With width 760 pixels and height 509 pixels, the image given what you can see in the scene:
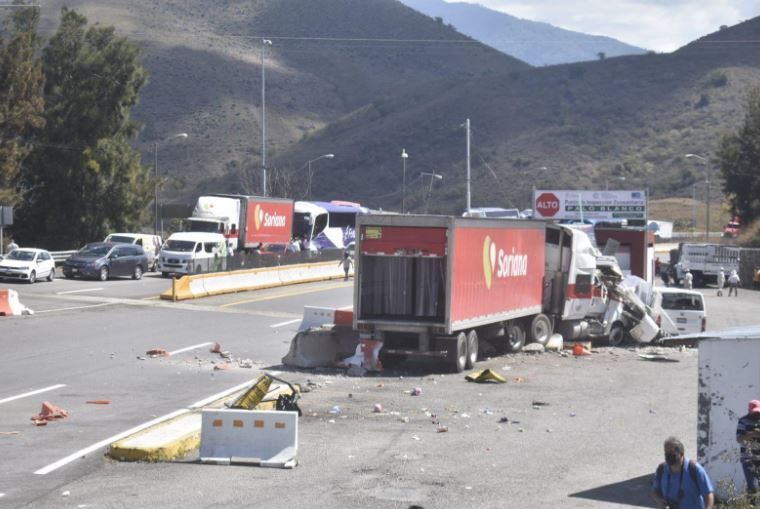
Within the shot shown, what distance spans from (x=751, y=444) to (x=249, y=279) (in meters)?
34.7

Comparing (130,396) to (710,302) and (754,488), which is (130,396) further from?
(710,302)

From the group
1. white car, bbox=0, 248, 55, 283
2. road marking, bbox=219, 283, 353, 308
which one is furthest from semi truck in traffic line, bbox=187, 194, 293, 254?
white car, bbox=0, 248, 55, 283

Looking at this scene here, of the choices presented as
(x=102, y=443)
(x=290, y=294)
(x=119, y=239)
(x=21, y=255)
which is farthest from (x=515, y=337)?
(x=119, y=239)

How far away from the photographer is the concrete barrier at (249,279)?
38.8 meters

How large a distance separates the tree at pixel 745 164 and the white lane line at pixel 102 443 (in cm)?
8052

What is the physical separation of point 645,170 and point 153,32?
240 feet

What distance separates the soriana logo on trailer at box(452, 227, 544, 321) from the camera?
74.7 ft

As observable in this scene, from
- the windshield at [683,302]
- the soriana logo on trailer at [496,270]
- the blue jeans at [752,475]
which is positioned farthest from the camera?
the windshield at [683,302]

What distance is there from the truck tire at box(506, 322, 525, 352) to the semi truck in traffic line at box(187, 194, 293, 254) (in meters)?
28.9

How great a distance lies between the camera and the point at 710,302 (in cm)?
5247

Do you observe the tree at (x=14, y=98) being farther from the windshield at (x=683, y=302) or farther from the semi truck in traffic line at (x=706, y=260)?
the semi truck in traffic line at (x=706, y=260)

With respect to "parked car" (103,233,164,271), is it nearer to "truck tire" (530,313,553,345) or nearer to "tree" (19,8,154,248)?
"tree" (19,8,154,248)

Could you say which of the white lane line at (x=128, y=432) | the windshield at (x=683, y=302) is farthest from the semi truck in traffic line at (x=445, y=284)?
the windshield at (x=683, y=302)

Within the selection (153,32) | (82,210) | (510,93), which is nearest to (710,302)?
(82,210)
